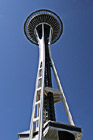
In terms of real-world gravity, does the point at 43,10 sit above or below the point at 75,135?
above

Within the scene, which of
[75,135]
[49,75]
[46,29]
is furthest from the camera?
[46,29]

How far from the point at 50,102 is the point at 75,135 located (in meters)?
9.58

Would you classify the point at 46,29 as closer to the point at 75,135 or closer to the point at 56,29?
the point at 56,29

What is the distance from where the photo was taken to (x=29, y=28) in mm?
56969

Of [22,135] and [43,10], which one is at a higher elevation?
[43,10]

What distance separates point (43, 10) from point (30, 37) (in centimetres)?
1057

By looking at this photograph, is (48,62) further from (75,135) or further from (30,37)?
(75,135)

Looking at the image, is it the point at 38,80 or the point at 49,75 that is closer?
the point at 38,80

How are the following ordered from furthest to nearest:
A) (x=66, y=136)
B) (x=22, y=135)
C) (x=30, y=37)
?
1. (x=30, y=37)
2. (x=22, y=135)
3. (x=66, y=136)

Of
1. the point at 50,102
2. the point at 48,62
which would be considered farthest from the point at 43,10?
the point at 50,102

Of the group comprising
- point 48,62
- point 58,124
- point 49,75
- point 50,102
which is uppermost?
point 48,62

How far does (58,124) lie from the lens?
28.7 metres

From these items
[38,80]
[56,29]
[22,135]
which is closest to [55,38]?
[56,29]

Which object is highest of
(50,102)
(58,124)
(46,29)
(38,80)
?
(46,29)
